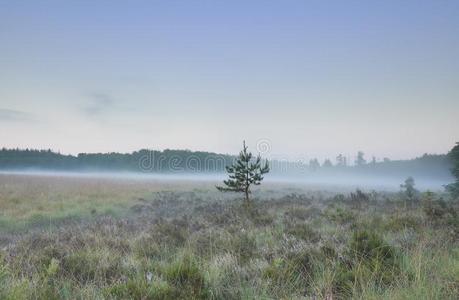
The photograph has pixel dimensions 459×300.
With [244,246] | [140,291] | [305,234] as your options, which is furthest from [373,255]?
[140,291]

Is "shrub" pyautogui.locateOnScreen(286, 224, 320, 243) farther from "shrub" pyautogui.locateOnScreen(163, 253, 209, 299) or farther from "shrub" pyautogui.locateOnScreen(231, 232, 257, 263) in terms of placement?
"shrub" pyautogui.locateOnScreen(163, 253, 209, 299)

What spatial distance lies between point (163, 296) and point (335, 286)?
198 cm

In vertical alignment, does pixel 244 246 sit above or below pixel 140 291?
below

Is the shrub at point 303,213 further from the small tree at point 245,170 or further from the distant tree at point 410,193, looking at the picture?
the distant tree at point 410,193

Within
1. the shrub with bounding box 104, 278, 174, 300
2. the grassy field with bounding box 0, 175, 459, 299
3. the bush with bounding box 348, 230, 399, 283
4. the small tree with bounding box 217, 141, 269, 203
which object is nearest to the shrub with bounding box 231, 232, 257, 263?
the grassy field with bounding box 0, 175, 459, 299

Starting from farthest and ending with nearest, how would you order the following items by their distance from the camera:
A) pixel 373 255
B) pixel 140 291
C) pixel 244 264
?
pixel 244 264 → pixel 373 255 → pixel 140 291

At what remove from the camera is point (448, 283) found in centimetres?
345

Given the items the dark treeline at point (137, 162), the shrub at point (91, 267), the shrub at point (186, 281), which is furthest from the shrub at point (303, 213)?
the dark treeline at point (137, 162)

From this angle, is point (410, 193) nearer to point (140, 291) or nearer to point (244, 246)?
point (244, 246)

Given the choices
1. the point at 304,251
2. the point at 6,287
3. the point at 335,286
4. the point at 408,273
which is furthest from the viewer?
the point at 304,251

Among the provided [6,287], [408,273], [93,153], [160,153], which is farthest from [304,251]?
[93,153]

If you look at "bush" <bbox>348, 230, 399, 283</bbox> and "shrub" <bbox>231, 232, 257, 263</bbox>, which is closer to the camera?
"bush" <bbox>348, 230, 399, 283</bbox>

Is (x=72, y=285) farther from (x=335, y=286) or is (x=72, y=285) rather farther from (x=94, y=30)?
(x=94, y=30)

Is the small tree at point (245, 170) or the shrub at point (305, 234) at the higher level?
the small tree at point (245, 170)
